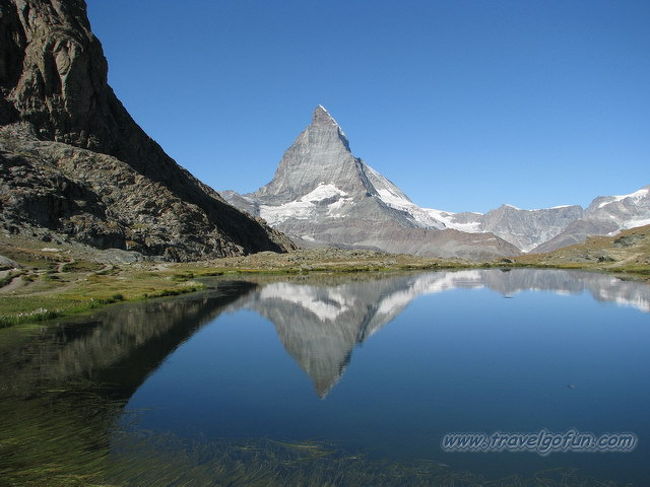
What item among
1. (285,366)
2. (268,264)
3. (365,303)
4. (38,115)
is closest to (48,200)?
(38,115)

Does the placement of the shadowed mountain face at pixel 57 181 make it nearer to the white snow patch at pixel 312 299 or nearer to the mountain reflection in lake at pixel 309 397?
the white snow patch at pixel 312 299

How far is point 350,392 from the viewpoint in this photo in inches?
1161

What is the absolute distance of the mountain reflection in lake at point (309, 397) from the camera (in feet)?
62.7

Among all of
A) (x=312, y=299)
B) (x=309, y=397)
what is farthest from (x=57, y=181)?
(x=309, y=397)

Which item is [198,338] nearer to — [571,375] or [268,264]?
[571,375]

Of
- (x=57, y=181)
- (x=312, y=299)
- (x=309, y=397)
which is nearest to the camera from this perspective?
(x=309, y=397)

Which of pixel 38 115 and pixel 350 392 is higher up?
pixel 38 115

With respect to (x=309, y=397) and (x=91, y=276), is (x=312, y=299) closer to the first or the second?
(x=91, y=276)

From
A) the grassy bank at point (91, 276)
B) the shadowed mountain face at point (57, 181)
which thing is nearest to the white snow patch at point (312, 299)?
the grassy bank at point (91, 276)

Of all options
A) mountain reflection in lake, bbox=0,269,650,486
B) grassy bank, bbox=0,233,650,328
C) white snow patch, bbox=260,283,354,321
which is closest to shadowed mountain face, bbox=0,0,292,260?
grassy bank, bbox=0,233,650,328

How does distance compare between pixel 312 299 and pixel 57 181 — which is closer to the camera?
pixel 312 299

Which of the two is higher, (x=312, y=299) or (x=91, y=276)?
(x=91, y=276)

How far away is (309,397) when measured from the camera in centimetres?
2855

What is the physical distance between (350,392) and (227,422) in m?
7.82
